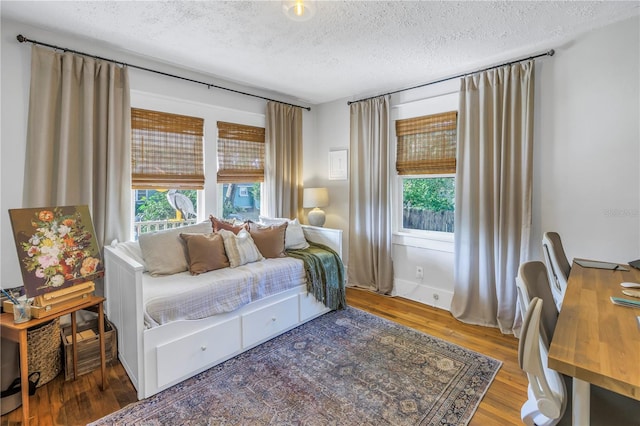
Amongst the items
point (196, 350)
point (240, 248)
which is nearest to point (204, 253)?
point (240, 248)

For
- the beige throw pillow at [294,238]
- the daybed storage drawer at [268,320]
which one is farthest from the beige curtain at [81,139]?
the beige throw pillow at [294,238]

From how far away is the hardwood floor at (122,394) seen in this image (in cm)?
174

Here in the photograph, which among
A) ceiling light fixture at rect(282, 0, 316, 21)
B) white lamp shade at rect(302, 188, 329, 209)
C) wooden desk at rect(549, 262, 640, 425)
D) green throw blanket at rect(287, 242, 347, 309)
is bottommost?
green throw blanket at rect(287, 242, 347, 309)

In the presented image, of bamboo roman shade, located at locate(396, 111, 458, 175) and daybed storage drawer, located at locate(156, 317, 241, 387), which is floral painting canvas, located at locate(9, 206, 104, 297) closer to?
daybed storage drawer, located at locate(156, 317, 241, 387)

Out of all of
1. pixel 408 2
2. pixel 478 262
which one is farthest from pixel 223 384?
A: pixel 408 2

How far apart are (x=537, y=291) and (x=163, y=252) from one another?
2473mm

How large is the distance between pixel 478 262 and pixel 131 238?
3.23 m

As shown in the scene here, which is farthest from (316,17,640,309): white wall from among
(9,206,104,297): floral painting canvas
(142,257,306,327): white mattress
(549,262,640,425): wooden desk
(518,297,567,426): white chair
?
(9,206,104,297): floral painting canvas

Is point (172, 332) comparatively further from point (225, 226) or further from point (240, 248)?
point (225, 226)

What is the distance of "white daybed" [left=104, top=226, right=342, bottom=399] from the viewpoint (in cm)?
189

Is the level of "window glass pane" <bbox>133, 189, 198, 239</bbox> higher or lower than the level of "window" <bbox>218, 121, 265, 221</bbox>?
lower

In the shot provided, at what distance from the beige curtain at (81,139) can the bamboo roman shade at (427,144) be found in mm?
2752

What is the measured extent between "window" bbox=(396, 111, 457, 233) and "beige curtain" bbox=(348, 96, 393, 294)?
0.22 meters

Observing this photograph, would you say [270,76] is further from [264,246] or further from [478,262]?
[478,262]
